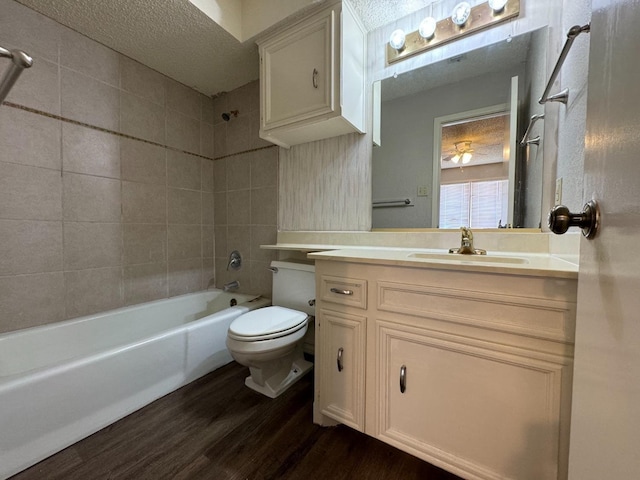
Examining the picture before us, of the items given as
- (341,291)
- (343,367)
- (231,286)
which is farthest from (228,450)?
(231,286)

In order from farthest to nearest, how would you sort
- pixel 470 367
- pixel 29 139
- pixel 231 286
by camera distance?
1. pixel 231 286
2. pixel 29 139
3. pixel 470 367

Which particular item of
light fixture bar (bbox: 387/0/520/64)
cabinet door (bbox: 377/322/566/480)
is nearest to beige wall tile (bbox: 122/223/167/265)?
cabinet door (bbox: 377/322/566/480)

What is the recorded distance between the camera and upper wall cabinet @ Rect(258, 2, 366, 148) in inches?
55.4

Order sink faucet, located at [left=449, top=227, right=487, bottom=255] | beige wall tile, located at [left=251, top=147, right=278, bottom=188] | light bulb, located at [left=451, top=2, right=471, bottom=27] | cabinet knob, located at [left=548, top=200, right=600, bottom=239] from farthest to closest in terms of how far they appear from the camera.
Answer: beige wall tile, located at [left=251, top=147, right=278, bottom=188] → light bulb, located at [left=451, top=2, right=471, bottom=27] → sink faucet, located at [left=449, top=227, right=487, bottom=255] → cabinet knob, located at [left=548, top=200, right=600, bottom=239]

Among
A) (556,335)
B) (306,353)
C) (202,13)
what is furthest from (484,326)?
(202,13)

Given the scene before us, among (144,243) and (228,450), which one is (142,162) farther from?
(228,450)

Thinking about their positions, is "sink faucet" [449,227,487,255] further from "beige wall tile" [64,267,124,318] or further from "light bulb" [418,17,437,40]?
"beige wall tile" [64,267,124,318]

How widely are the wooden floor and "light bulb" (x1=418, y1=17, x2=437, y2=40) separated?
2.07 meters

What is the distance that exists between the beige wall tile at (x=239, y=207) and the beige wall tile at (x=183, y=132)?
1.70 feet

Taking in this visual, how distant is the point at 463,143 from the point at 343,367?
130 cm

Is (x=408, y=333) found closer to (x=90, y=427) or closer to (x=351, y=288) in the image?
(x=351, y=288)

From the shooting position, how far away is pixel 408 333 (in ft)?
3.14

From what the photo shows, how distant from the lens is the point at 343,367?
111 cm

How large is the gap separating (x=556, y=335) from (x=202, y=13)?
7.19ft
